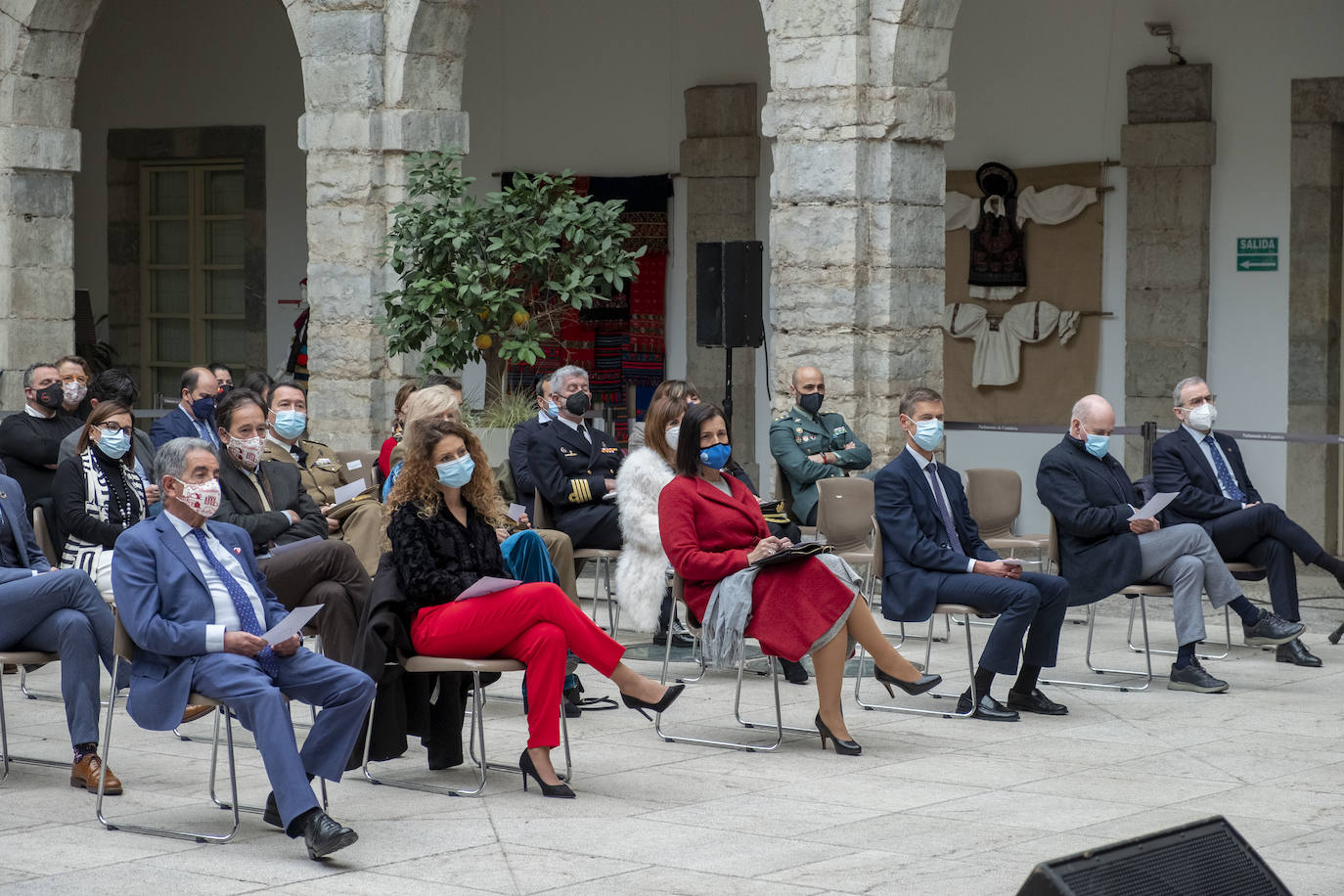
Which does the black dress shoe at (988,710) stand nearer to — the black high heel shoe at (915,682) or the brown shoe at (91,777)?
the black high heel shoe at (915,682)

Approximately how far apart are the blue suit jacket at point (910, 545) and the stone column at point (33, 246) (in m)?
→ 7.97

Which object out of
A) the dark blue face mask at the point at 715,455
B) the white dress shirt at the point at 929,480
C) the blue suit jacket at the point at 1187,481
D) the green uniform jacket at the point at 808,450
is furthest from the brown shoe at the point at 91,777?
the blue suit jacket at the point at 1187,481

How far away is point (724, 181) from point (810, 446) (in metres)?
4.75

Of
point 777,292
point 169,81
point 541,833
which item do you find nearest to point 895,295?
point 777,292

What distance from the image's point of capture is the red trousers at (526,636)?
235 inches

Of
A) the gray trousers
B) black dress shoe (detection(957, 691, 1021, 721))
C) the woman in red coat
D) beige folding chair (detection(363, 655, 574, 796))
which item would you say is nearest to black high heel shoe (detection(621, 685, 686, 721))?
beige folding chair (detection(363, 655, 574, 796))

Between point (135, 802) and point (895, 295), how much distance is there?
18.9 ft

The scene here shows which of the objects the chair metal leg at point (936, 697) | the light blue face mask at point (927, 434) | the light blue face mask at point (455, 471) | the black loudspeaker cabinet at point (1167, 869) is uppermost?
the light blue face mask at point (927, 434)

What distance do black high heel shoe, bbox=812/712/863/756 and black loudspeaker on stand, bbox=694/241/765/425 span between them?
394 cm

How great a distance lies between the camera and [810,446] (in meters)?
10.1

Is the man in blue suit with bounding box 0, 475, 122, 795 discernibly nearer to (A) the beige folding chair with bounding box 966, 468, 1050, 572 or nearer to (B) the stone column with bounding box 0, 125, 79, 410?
(A) the beige folding chair with bounding box 966, 468, 1050, 572

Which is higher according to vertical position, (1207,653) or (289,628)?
(289,628)

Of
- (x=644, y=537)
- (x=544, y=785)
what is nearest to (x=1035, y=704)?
(x=644, y=537)

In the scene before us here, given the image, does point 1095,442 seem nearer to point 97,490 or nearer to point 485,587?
point 485,587
